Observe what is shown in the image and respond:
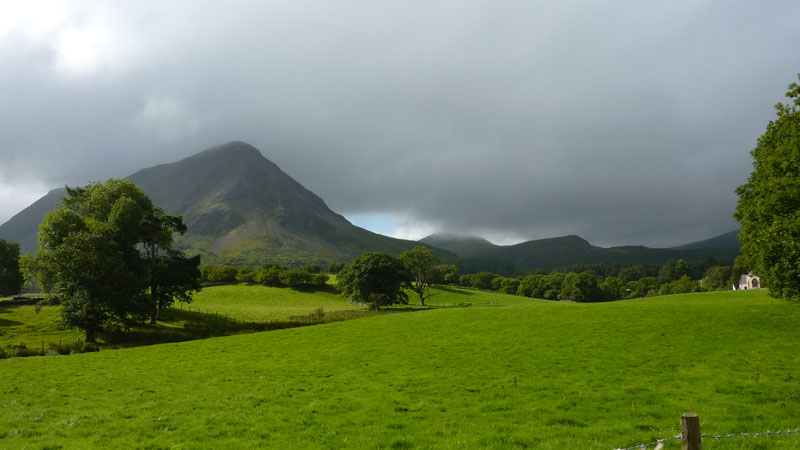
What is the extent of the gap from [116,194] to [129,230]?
29.2 feet

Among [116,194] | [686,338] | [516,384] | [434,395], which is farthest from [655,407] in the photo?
[116,194]

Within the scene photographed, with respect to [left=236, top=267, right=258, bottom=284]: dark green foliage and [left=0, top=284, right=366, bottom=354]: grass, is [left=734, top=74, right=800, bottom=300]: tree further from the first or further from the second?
[left=236, top=267, right=258, bottom=284]: dark green foliage

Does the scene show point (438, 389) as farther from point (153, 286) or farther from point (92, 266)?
point (153, 286)

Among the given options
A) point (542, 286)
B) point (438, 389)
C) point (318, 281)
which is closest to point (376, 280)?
point (318, 281)

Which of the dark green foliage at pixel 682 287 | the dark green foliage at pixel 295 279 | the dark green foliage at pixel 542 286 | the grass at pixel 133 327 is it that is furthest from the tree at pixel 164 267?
the dark green foliage at pixel 682 287

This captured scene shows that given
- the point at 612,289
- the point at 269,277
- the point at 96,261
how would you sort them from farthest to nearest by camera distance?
the point at 612,289 < the point at 269,277 < the point at 96,261

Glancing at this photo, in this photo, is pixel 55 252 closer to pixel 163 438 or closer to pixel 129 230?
pixel 129 230

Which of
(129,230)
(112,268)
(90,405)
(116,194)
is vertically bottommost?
(90,405)

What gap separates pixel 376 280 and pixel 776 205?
230 feet

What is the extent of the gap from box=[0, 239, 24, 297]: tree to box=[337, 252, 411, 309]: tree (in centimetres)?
8268

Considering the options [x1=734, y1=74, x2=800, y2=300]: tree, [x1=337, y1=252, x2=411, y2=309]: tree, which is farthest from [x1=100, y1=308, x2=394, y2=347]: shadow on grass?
[x1=734, y1=74, x2=800, y2=300]: tree

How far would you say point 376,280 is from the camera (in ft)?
293

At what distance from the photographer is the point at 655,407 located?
1576 cm

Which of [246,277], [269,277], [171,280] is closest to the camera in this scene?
[171,280]
